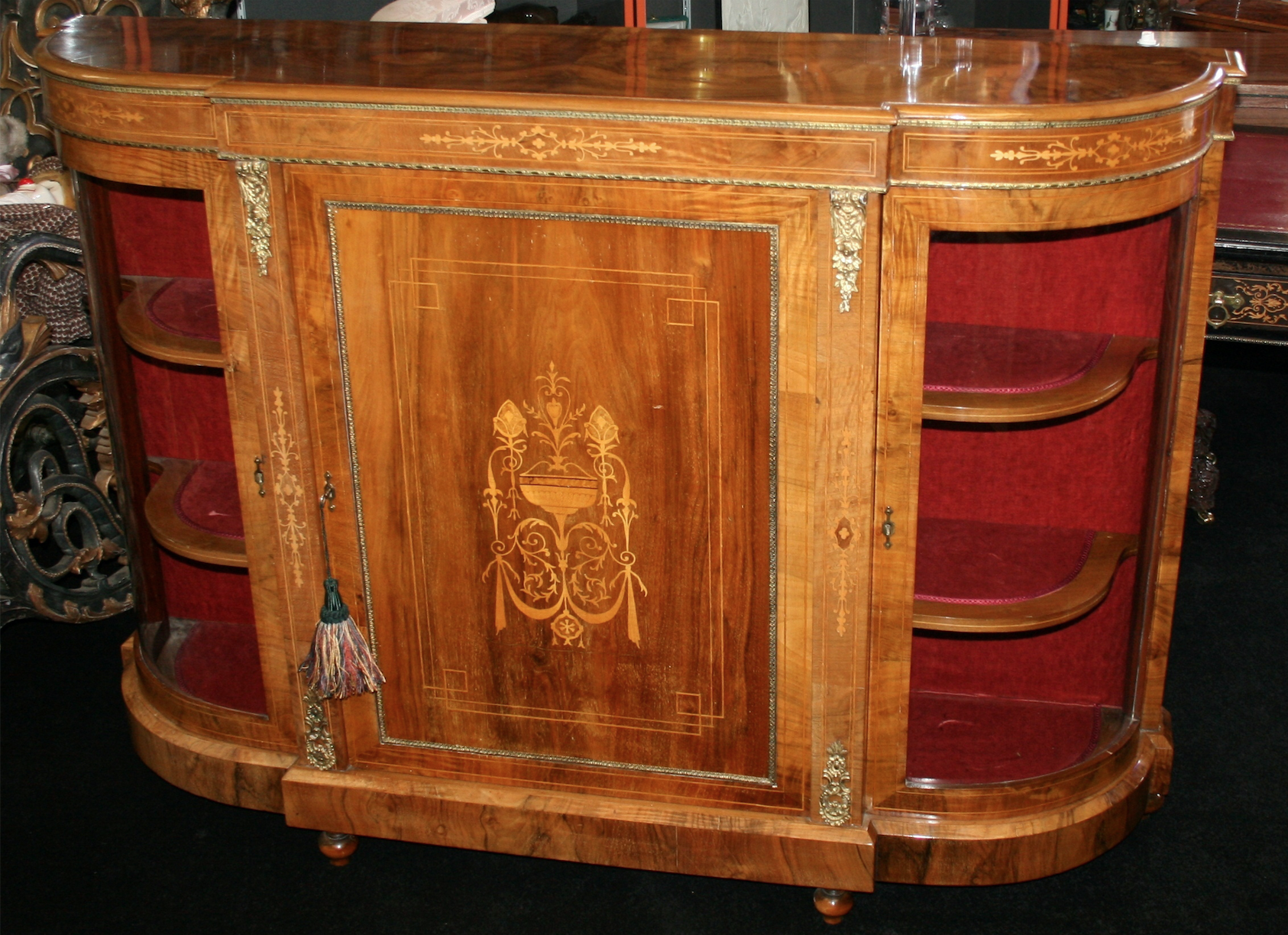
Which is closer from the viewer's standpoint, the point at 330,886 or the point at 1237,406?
the point at 330,886

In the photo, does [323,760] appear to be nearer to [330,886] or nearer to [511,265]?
[330,886]

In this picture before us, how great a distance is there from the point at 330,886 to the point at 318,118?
4.48 feet

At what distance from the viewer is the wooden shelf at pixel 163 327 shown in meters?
2.47

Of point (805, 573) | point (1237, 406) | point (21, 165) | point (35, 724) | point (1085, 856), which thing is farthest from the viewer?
point (1237, 406)

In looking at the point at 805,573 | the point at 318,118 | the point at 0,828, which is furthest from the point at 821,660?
the point at 0,828

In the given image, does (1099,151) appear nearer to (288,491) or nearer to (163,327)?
(288,491)

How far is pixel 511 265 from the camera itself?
2.22 meters

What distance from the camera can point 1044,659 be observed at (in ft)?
9.35

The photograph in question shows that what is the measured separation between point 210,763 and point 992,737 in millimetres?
1404

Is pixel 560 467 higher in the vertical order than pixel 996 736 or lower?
higher

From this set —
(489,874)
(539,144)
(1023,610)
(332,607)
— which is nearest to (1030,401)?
(1023,610)

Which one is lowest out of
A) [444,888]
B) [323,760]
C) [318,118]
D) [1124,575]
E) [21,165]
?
[444,888]

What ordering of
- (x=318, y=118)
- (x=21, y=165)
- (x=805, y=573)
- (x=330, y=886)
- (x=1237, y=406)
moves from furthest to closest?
(x=1237, y=406) → (x=21, y=165) → (x=330, y=886) → (x=805, y=573) → (x=318, y=118)

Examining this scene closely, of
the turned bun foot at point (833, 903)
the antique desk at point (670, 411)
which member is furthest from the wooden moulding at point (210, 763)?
the turned bun foot at point (833, 903)
